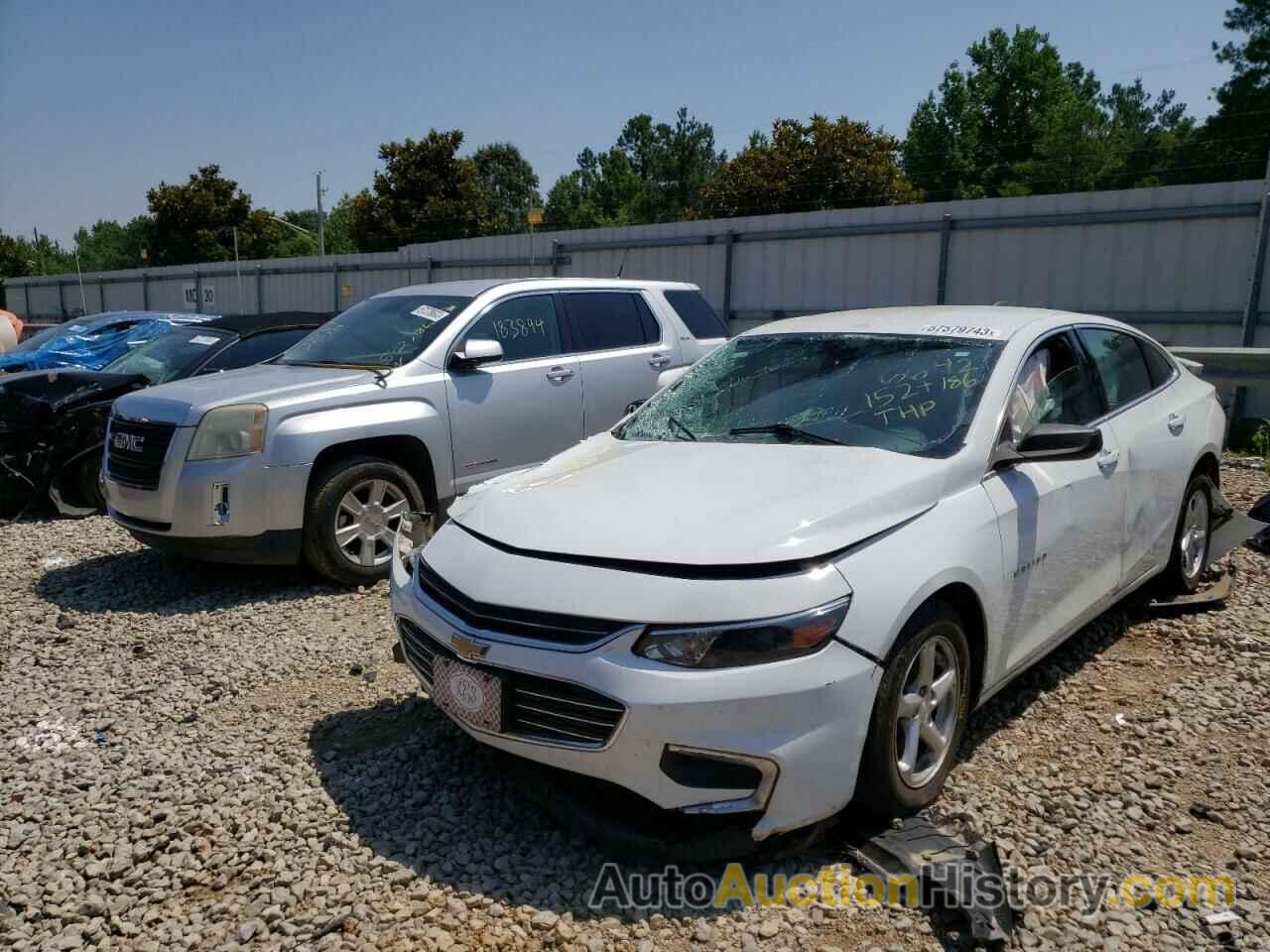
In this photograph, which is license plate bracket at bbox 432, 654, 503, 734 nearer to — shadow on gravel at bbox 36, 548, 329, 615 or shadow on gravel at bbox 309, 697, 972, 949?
shadow on gravel at bbox 309, 697, 972, 949

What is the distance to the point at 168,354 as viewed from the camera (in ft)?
30.5

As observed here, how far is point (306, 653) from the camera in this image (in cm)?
476

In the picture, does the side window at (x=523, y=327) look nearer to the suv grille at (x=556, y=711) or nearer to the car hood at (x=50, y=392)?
the car hood at (x=50, y=392)

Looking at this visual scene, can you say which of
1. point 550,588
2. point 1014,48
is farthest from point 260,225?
point 550,588

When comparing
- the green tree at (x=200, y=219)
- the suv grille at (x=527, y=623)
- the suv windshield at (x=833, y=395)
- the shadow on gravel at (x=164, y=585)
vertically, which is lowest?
the shadow on gravel at (x=164, y=585)

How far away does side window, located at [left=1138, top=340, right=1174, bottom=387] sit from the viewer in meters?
4.89

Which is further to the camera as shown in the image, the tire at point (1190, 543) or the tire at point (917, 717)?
the tire at point (1190, 543)

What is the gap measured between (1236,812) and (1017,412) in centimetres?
153

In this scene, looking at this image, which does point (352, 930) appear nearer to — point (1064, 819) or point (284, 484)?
point (1064, 819)

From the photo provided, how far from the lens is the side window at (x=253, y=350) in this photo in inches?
339

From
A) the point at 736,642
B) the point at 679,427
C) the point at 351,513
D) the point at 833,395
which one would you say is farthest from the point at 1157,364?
the point at 351,513

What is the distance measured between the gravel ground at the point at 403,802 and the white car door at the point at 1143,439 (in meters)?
0.54

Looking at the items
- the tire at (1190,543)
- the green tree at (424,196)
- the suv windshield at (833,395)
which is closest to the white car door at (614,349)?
the suv windshield at (833,395)

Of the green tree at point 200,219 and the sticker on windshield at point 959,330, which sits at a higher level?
the green tree at point 200,219
